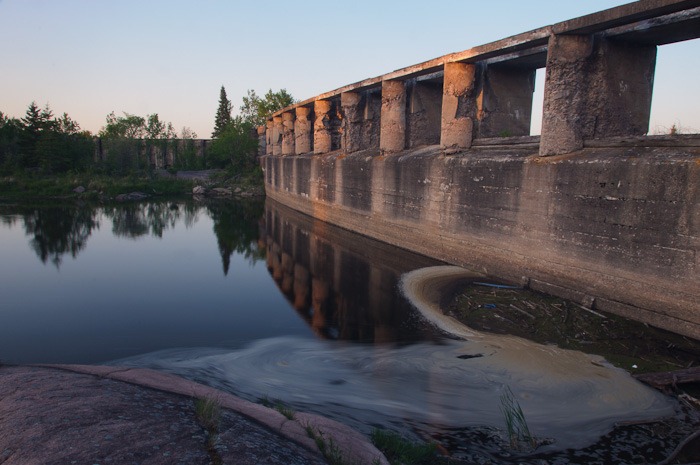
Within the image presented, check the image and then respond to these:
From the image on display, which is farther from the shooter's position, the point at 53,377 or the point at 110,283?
the point at 110,283

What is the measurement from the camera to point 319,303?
31.3 ft

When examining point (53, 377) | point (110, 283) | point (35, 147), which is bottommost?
point (110, 283)

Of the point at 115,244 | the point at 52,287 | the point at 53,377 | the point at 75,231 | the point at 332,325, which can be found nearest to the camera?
the point at 53,377

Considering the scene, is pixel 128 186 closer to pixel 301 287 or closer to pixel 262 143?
pixel 262 143

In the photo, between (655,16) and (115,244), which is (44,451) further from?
(115,244)

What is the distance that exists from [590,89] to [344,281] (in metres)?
6.06

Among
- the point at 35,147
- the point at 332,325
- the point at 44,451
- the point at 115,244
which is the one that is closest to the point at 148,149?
the point at 35,147

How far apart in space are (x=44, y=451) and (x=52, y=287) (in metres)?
9.08

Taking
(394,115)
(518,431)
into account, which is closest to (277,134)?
(394,115)

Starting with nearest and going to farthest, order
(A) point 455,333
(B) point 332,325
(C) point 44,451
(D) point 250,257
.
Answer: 1. (C) point 44,451
2. (A) point 455,333
3. (B) point 332,325
4. (D) point 250,257

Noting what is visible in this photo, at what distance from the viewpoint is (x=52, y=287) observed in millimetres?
10758

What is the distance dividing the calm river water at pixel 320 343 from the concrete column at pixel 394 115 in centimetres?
298

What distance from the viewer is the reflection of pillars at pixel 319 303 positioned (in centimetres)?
823

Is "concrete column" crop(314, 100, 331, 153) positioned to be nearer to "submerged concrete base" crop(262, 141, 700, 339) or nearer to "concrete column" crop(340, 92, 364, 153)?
"concrete column" crop(340, 92, 364, 153)
